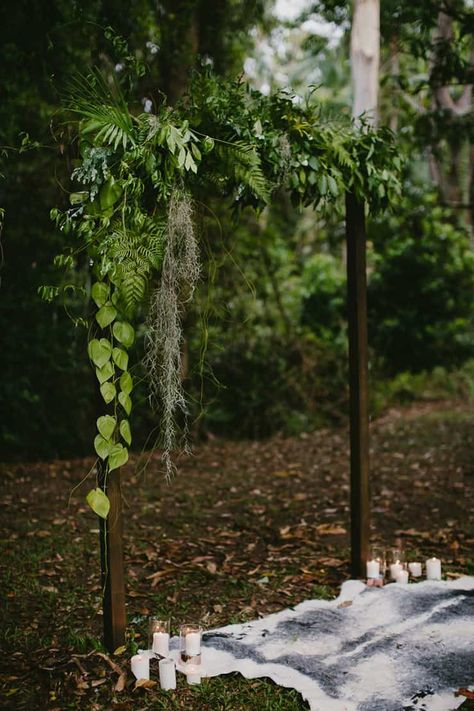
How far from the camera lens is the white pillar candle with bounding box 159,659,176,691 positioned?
313 centimetres

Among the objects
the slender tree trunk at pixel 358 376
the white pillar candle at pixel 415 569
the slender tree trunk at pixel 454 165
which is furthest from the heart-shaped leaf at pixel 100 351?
the slender tree trunk at pixel 454 165

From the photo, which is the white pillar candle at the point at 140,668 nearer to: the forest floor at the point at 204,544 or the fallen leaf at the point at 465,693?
the forest floor at the point at 204,544

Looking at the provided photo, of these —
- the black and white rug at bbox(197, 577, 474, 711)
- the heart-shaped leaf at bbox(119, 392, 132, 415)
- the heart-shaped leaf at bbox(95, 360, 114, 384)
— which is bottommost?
the black and white rug at bbox(197, 577, 474, 711)

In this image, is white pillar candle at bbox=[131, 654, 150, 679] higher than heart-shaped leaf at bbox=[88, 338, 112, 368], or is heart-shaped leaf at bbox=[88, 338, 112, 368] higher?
heart-shaped leaf at bbox=[88, 338, 112, 368]

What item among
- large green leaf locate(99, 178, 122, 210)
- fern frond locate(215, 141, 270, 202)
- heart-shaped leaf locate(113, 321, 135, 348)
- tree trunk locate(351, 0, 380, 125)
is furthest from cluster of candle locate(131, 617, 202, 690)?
tree trunk locate(351, 0, 380, 125)

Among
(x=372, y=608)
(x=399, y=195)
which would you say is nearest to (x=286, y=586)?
(x=372, y=608)

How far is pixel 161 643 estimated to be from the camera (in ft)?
11.0

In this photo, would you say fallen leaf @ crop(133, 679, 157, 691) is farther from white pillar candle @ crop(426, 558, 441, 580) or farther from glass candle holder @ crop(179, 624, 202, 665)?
white pillar candle @ crop(426, 558, 441, 580)

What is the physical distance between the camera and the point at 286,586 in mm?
4434

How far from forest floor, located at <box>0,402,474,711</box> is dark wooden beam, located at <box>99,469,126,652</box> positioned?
0.11 meters

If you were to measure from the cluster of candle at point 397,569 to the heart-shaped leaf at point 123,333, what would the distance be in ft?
7.44

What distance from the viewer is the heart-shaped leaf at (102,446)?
320 centimetres

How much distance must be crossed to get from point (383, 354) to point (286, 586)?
7104 mm

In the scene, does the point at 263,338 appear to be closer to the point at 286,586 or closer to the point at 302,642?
the point at 286,586
